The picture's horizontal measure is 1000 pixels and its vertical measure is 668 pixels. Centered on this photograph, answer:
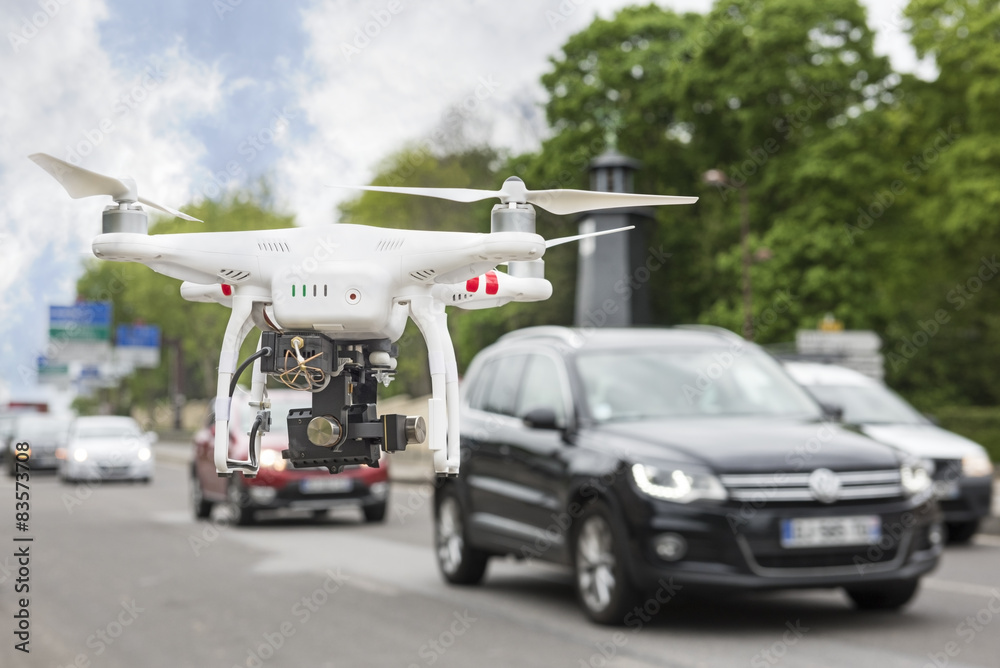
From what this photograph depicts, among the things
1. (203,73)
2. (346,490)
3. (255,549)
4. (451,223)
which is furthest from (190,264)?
(346,490)

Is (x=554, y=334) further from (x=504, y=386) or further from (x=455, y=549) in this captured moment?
(x=455, y=549)

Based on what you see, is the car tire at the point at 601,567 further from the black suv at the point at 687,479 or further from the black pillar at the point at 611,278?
the black pillar at the point at 611,278

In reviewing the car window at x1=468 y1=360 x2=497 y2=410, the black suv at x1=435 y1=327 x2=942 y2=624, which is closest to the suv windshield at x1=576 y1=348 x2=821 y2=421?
the black suv at x1=435 y1=327 x2=942 y2=624

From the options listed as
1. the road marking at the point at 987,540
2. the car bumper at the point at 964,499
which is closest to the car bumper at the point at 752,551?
the car bumper at the point at 964,499

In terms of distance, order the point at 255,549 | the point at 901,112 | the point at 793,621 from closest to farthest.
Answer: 1. the point at 793,621
2. the point at 255,549
3. the point at 901,112

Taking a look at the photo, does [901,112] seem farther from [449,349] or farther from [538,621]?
[449,349]

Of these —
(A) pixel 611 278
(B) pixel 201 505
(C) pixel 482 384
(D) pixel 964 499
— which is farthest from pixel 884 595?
(A) pixel 611 278
